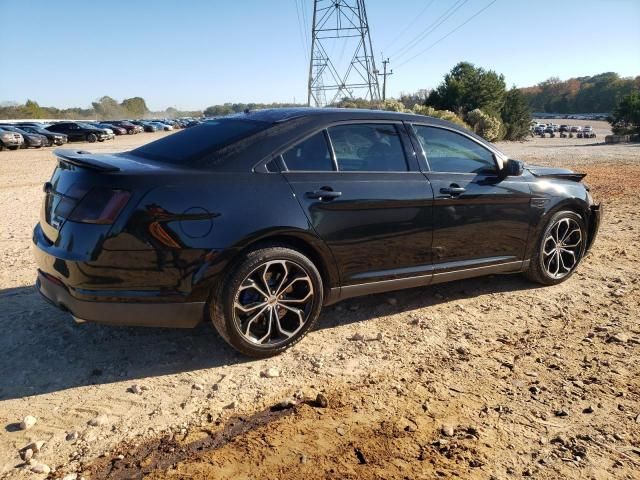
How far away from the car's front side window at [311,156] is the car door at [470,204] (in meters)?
0.89

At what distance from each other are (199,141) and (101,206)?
0.95 m

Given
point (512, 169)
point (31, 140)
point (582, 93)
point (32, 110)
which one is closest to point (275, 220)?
point (512, 169)

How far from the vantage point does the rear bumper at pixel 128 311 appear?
305 cm

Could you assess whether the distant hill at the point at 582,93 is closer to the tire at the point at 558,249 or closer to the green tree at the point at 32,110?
the green tree at the point at 32,110

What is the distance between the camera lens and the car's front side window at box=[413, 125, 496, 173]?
4168mm

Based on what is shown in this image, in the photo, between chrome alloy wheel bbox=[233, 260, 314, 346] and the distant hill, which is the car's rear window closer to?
chrome alloy wheel bbox=[233, 260, 314, 346]

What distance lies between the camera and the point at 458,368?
335 cm

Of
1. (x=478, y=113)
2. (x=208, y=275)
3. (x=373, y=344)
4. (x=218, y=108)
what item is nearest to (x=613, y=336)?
(x=373, y=344)

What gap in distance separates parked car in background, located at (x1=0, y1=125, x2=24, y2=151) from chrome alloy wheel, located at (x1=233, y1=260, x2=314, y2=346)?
102 feet

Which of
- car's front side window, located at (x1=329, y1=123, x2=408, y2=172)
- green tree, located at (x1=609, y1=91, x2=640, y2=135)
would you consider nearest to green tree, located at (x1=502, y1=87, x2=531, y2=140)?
green tree, located at (x1=609, y1=91, x2=640, y2=135)

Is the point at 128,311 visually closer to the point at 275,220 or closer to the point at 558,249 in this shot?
the point at 275,220

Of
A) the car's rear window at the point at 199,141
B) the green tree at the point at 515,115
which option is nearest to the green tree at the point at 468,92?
the green tree at the point at 515,115

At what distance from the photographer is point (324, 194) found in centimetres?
349

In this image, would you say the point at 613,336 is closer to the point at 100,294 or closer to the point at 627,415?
the point at 627,415
